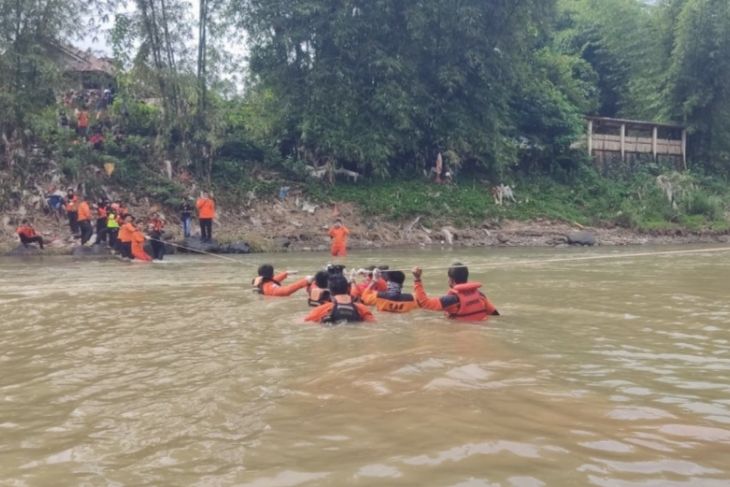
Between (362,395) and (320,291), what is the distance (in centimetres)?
397

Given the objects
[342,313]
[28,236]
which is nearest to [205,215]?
[28,236]

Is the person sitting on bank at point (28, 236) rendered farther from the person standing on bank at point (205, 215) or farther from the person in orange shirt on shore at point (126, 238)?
the person standing on bank at point (205, 215)

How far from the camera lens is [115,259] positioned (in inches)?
724

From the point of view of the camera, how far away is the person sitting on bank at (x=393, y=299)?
927 centimetres

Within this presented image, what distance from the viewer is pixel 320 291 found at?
9.27 m

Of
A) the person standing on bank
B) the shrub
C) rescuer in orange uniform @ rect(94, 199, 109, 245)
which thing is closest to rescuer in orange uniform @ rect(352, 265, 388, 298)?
the person standing on bank


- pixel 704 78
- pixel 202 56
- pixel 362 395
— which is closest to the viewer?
pixel 362 395

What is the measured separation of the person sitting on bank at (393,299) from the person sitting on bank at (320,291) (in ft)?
2.04

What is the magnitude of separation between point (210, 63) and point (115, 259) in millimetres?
10067

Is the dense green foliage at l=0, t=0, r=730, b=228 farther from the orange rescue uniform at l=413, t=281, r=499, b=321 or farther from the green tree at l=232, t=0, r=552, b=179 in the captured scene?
the orange rescue uniform at l=413, t=281, r=499, b=321

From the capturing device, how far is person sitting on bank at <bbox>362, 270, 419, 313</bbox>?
365 inches

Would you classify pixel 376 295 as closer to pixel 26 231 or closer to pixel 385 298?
pixel 385 298

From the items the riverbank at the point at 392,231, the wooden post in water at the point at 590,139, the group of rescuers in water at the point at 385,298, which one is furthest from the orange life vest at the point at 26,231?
the wooden post in water at the point at 590,139

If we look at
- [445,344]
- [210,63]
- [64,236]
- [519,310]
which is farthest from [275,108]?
[445,344]
